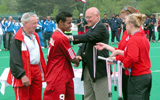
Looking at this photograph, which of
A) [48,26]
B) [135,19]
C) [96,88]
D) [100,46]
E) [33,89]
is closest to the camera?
[135,19]

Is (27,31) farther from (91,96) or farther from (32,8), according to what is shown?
(32,8)

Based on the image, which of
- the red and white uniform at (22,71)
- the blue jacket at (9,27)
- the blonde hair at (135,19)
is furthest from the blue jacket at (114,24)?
the blonde hair at (135,19)

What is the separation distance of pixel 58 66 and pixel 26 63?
→ 1.83ft

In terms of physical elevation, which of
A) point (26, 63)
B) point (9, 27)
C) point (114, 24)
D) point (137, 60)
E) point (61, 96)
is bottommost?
point (61, 96)

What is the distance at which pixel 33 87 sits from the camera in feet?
15.0

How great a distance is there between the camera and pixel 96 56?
459 centimetres

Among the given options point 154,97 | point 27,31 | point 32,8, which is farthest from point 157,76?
point 32,8

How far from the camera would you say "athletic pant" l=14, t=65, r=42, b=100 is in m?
4.37

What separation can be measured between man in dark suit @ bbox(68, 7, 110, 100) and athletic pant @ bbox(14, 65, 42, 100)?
906 mm

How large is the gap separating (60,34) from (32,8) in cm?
6694

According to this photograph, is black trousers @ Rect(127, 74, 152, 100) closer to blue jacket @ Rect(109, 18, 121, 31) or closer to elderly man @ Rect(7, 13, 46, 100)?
elderly man @ Rect(7, 13, 46, 100)

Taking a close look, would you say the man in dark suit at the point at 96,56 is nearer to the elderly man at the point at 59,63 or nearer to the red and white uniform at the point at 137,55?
the elderly man at the point at 59,63

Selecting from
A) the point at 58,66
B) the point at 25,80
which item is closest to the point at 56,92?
the point at 58,66

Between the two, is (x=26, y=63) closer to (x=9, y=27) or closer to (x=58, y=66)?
(x=58, y=66)
